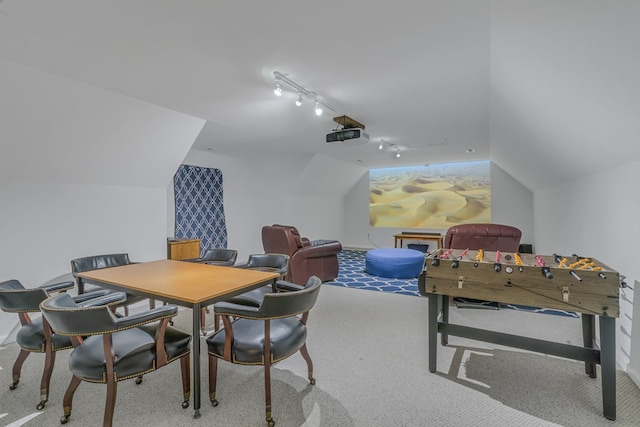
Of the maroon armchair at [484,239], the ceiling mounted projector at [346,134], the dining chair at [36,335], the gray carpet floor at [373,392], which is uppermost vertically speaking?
the ceiling mounted projector at [346,134]

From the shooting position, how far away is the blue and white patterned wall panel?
602cm

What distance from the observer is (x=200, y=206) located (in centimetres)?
641

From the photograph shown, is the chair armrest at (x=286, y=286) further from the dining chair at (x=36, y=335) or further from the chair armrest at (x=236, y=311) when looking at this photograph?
Answer: the dining chair at (x=36, y=335)

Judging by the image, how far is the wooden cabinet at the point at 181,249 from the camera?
4910 millimetres

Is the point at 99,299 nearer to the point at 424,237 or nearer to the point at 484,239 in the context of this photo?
the point at 484,239

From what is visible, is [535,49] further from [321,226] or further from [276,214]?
[321,226]

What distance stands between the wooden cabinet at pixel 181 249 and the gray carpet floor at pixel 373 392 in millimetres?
2144

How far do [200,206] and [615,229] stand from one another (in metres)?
6.33

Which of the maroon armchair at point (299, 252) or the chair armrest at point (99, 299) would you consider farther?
the maroon armchair at point (299, 252)

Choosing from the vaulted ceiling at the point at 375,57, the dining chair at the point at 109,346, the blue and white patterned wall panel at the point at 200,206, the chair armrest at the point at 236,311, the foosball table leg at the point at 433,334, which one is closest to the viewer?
the dining chair at the point at 109,346

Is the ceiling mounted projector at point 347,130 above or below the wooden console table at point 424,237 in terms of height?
above

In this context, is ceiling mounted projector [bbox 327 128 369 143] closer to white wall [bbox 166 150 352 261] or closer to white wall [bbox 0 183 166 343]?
white wall [bbox 166 150 352 261]

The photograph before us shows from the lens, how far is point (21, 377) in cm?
238

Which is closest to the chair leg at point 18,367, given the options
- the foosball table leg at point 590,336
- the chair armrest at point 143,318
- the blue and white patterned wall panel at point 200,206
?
the chair armrest at point 143,318
